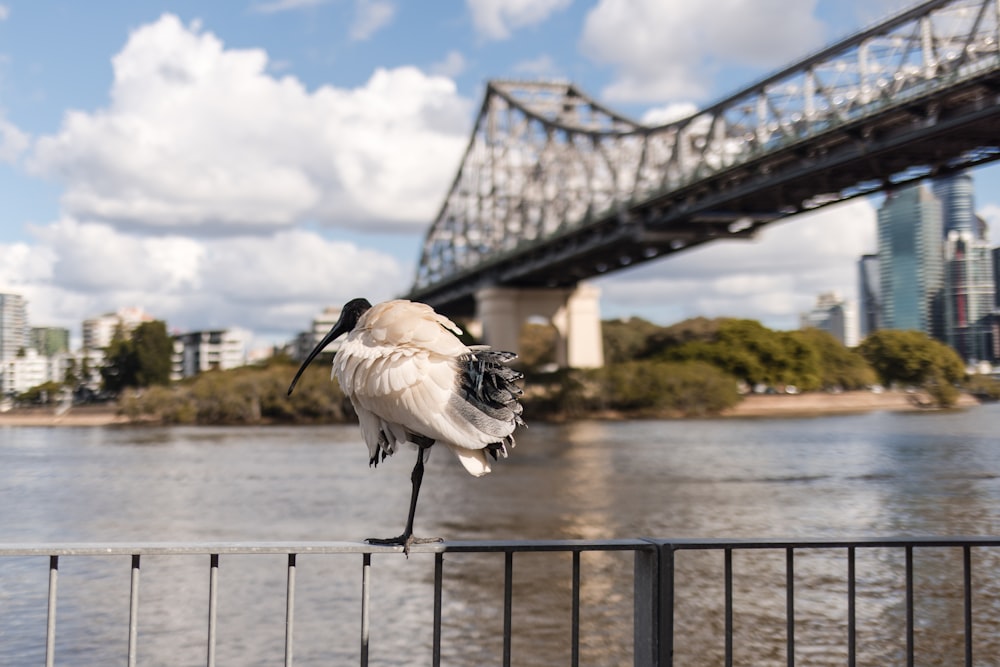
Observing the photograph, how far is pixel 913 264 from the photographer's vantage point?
49.9m

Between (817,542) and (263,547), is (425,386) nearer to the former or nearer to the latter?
(263,547)

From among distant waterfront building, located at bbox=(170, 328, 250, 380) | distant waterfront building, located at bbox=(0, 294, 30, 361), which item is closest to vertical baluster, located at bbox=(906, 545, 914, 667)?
distant waterfront building, located at bbox=(0, 294, 30, 361)

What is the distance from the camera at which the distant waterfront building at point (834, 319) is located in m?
65.2

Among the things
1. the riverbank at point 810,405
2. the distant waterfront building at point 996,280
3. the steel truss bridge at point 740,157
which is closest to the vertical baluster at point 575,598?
the steel truss bridge at point 740,157

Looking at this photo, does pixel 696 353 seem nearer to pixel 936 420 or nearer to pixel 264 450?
pixel 936 420

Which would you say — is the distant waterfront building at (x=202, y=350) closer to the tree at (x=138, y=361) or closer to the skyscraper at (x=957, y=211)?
the tree at (x=138, y=361)

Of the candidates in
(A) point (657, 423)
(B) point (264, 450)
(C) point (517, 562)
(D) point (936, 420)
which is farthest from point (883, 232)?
(C) point (517, 562)

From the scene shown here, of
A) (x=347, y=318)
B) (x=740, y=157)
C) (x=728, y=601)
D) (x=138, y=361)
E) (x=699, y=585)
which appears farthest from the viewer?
(x=138, y=361)

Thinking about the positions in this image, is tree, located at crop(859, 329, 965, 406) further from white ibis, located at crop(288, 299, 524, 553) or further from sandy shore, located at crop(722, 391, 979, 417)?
white ibis, located at crop(288, 299, 524, 553)

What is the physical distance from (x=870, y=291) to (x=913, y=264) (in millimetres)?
2422

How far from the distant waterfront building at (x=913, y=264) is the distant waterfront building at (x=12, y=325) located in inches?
4604

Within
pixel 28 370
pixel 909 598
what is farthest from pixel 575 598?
pixel 28 370

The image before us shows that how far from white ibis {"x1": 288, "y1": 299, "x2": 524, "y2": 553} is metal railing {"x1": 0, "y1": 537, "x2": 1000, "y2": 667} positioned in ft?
1.12

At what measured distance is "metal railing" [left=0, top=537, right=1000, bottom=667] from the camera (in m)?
3.51
